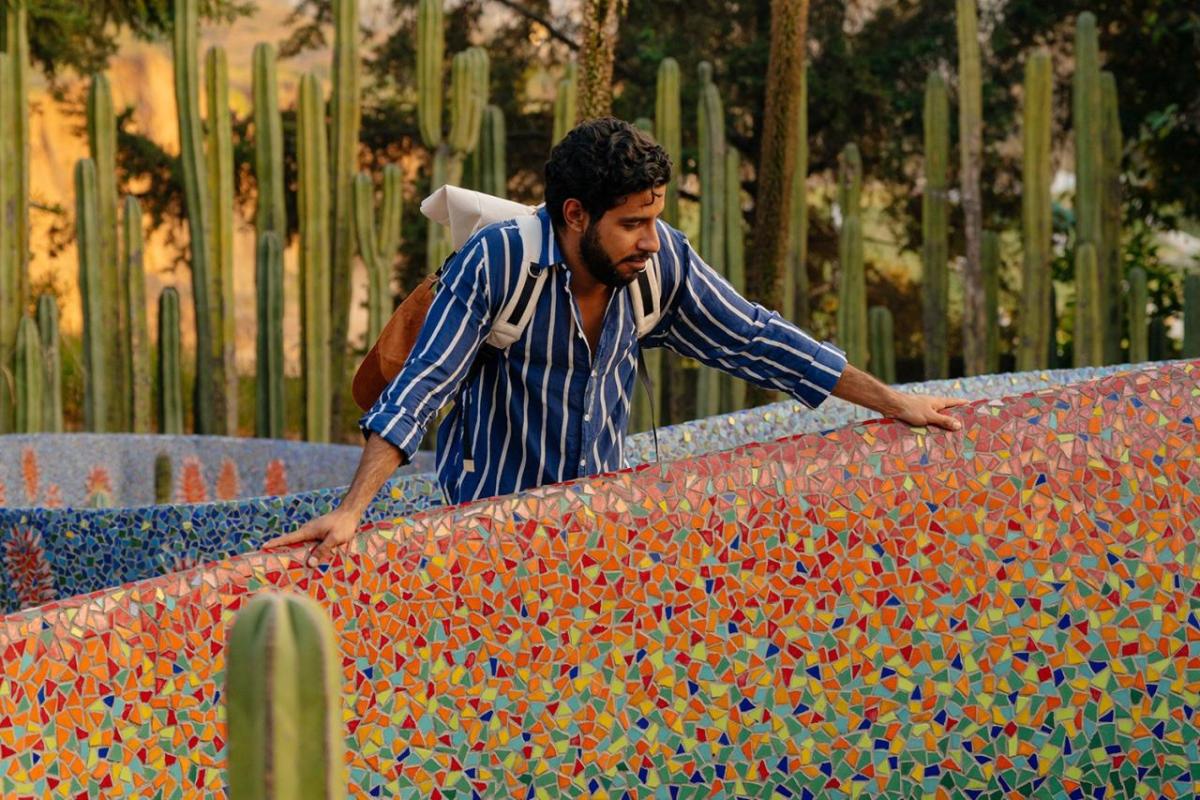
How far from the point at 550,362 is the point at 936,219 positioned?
667 centimetres

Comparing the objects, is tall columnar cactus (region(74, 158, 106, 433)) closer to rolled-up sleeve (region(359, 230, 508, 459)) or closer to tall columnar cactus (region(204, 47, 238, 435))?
tall columnar cactus (region(204, 47, 238, 435))

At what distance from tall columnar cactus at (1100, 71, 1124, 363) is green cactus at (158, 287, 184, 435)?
4808mm

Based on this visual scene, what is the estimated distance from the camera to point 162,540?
426cm

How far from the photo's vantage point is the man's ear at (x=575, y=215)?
98.8 inches

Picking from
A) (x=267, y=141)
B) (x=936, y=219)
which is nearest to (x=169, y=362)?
(x=267, y=141)

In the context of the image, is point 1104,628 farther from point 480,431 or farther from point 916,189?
point 916,189

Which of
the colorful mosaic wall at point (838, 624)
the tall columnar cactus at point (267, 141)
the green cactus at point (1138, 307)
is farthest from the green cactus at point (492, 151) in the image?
the colorful mosaic wall at point (838, 624)

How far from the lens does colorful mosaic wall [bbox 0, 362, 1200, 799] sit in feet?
8.62

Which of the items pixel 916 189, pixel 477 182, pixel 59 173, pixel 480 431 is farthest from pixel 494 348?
pixel 59 173

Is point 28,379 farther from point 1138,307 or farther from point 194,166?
point 1138,307

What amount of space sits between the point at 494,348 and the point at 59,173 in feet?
125

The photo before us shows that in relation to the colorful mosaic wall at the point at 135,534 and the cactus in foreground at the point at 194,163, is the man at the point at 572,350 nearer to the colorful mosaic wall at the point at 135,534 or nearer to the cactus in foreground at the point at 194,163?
the colorful mosaic wall at the point at 135,534

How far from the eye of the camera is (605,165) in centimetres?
245

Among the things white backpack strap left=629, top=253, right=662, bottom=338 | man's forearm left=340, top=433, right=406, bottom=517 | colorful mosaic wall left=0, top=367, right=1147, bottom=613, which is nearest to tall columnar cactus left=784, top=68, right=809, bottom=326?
colorful mosaic wall left=0, top=367, right=1147, bottom=613
